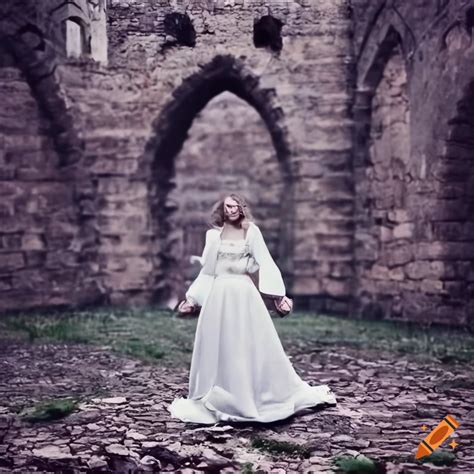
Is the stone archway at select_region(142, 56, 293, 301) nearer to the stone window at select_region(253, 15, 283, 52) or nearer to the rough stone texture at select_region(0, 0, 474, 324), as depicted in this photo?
the rough stone texture at select_region(0, 0, 474, 324)

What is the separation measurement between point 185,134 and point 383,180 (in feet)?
9.54

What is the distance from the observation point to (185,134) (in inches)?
393

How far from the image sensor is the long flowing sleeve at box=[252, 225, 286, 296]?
425cm

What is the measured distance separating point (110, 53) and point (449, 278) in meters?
4.45

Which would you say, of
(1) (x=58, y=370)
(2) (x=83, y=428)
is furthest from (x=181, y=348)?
(2) (x=83, y=428)

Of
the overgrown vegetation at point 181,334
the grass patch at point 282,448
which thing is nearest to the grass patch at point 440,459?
the grass patch at point 282,448

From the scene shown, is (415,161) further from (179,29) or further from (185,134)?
(185,134)

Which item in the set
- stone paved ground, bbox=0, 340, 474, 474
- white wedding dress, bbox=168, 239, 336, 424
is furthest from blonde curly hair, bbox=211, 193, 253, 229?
stone paved ground, bbox=0, 340, 474, 474

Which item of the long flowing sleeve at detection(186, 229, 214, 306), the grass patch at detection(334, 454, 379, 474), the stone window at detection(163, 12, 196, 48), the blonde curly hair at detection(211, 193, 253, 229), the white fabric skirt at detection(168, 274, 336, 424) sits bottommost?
the grass patch at detection(334, 454, 379, 474)

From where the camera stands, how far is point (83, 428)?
13.3 feet

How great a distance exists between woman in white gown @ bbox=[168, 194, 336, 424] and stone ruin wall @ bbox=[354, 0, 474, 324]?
144 inches

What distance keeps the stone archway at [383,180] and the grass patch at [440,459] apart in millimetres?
4823

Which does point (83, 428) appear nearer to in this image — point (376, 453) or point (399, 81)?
point (376, 453)

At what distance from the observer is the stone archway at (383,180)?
8375mm
